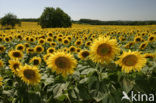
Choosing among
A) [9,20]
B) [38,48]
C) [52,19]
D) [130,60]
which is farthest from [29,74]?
[9,20]

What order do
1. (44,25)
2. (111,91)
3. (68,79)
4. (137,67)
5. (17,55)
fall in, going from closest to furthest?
1. (111,91)
2. (137,67)
3. (68,79)
4. (17,55)
5. (44,25)

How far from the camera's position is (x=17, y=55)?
13.3 feet

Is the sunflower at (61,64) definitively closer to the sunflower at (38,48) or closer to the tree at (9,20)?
the sunflower at (38,48)

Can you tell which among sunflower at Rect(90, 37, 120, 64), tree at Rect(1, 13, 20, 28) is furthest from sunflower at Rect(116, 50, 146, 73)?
tree at Rect(1, 13, 20, 28)

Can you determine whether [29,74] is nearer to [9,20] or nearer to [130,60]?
[130,60]

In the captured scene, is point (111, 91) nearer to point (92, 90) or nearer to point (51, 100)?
point (92, 90)

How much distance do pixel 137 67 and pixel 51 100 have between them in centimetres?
105

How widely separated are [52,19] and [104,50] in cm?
4387

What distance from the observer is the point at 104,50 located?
2.15 metres

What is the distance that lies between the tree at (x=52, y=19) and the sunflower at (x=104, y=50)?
4255 centimetres

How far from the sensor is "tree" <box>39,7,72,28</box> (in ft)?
145

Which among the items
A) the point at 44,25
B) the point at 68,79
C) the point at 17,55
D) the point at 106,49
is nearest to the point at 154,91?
the point at 106,49

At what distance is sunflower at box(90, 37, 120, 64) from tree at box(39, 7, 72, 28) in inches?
1675

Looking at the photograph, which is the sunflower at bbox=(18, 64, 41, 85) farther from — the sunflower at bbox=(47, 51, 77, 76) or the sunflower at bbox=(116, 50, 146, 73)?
the sunflower at bbox=(116, 50, 146, 73)
